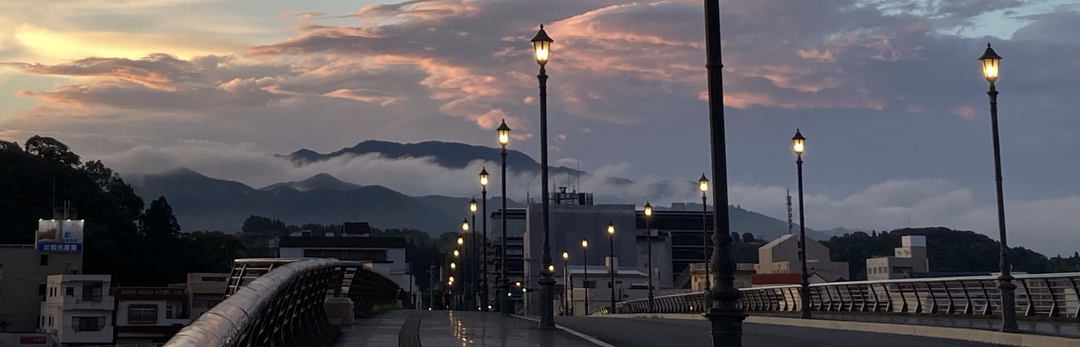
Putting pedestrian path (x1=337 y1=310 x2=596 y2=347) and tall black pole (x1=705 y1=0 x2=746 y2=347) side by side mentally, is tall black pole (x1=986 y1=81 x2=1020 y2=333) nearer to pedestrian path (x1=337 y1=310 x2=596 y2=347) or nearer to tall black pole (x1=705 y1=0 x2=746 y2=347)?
pedestrian path (x1=337 y1=310 x2=596 y2=347)

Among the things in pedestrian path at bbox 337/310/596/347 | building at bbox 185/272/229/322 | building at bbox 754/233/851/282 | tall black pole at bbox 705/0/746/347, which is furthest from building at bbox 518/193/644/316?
tall black pole at bbox 705/0/746/347

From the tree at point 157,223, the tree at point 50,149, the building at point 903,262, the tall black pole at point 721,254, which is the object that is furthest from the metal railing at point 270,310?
the tree at point 50,149

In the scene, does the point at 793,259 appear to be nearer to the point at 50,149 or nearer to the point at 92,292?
the point at 92,292

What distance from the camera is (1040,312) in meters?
29.5

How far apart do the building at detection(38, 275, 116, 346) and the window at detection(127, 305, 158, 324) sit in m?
1.60

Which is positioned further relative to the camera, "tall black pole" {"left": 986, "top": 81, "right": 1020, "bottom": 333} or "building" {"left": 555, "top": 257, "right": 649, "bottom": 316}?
"building" {"left": 555, "top": 257, "right": 649, "bottom": 316}

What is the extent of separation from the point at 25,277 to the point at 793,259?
85281 mm

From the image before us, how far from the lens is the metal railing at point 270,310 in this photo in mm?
5691

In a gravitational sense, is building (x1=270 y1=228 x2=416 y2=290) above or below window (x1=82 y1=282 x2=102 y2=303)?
above

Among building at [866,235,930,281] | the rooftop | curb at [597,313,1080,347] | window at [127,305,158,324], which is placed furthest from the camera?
the rooftop

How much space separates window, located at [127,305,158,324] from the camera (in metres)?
96.6

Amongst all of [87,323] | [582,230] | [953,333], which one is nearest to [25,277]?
[87,323]

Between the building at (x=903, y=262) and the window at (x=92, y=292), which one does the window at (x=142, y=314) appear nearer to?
the window at (x=92, y=292)

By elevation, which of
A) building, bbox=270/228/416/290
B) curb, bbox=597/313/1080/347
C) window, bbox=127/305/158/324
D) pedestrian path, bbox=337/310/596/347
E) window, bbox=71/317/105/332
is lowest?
window, bbox=71/317/105/332
